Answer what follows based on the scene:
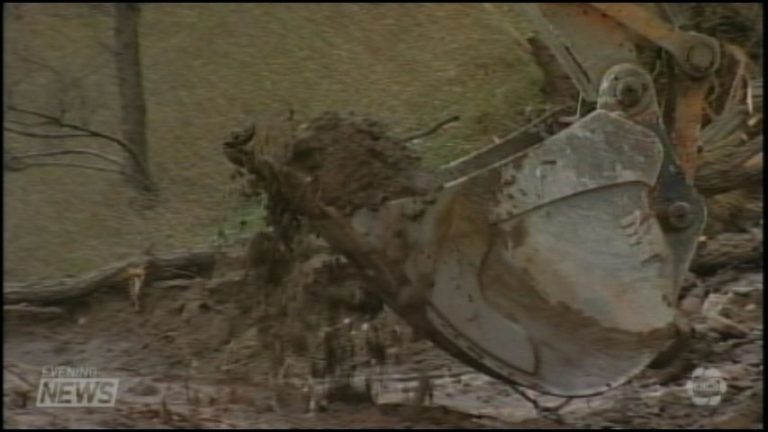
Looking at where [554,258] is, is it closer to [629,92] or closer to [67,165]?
[629,92]

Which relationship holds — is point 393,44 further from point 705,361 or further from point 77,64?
point 705,361

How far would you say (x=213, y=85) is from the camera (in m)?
5.67

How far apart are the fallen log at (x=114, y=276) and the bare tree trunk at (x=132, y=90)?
29cm

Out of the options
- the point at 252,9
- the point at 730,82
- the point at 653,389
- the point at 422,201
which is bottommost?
the point at 653,389

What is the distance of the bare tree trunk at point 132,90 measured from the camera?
5.70 m

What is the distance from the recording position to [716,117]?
5535mm

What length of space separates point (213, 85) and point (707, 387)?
7.05 ft

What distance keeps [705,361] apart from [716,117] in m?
0.90

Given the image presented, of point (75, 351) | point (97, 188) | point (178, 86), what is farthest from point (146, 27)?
point (75, 351)

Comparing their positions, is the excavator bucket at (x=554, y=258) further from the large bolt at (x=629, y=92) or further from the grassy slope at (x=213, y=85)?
the grassy slope at (x=213, y=85)

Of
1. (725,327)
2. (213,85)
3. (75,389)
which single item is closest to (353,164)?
(213,85)

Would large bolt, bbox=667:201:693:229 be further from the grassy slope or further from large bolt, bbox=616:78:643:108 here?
the grassy slope

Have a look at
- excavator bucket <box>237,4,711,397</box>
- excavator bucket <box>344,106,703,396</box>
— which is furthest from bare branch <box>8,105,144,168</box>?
excavator bucket <box>344,106,703,396</box>

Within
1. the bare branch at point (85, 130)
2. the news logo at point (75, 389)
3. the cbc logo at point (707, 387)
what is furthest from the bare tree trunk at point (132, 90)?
the cbc logo at point (707, 387)
